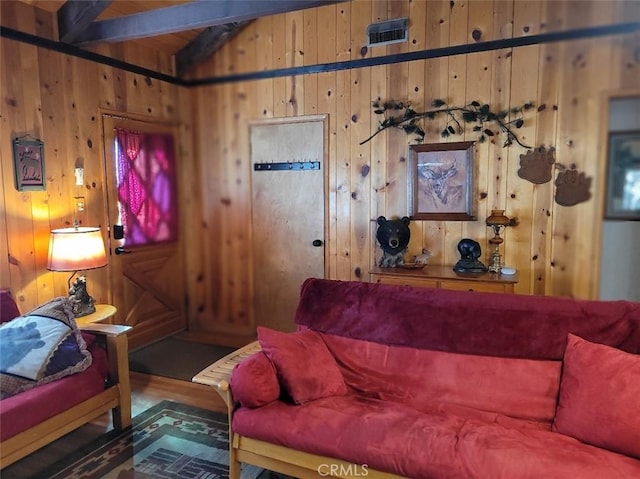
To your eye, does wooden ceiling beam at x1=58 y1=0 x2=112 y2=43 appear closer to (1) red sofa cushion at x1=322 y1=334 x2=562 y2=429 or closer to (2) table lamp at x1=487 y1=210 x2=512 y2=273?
(1) red sofa cushion at x1=322 y1=334 x2=562 y2=429

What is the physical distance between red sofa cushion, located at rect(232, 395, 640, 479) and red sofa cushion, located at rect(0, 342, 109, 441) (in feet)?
2.73

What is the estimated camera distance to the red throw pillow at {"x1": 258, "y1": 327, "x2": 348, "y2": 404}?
1.90 m

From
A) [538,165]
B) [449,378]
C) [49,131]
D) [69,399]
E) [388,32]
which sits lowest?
[69,399]

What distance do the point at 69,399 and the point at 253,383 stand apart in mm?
932

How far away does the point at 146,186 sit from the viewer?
140 inches

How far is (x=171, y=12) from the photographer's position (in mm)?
Result: 2691

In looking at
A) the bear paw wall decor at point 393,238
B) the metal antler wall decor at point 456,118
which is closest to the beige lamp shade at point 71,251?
the bear paw wall decor at point 393,238

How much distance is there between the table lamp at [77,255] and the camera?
2.58 meters

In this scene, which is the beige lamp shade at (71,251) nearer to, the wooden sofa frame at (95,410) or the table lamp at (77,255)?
the table lamp at (77,255)

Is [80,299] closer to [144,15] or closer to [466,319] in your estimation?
[144,15]

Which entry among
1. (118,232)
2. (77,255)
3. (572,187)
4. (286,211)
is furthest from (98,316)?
(572,187)

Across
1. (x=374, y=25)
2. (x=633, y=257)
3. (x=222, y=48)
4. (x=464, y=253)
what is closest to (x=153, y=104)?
(x=222, y=48)

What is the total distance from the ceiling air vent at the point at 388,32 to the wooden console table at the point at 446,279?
62.9 inches

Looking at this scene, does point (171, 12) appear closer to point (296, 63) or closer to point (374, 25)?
point (296, 63)
